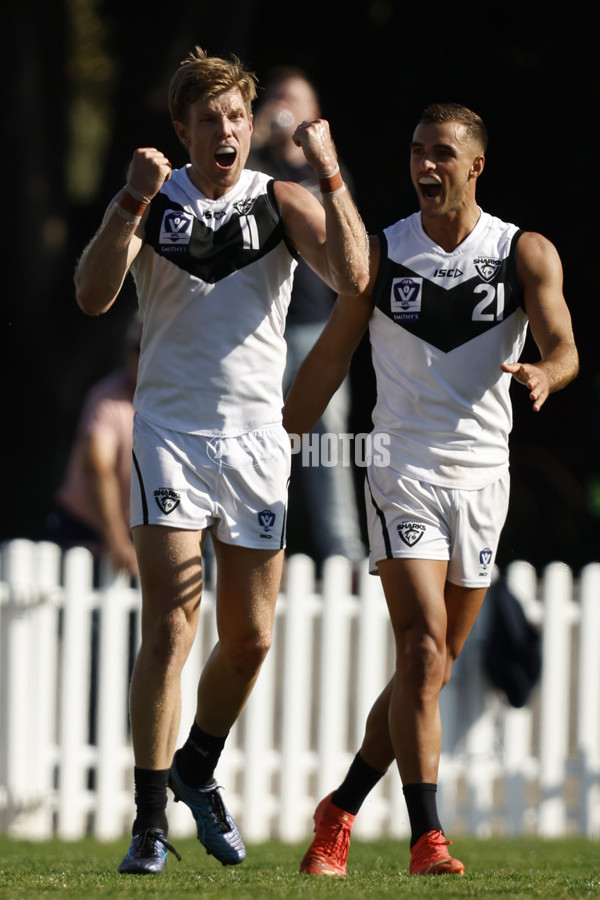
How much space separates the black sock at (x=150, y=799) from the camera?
459 centimetres

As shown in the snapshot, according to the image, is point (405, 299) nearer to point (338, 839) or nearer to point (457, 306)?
point (457, 306)

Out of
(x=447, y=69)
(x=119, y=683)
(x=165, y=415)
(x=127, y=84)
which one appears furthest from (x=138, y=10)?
(x=165, y=415)

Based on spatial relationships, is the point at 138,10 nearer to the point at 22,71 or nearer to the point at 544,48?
the point at 22,71

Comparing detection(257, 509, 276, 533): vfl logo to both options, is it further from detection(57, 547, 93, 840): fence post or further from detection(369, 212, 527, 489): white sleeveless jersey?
detection(57, 547, 93, 840): fence post

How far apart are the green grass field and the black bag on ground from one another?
1137 millimetres

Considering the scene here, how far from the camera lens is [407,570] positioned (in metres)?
4.90

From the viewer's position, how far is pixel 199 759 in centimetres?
502

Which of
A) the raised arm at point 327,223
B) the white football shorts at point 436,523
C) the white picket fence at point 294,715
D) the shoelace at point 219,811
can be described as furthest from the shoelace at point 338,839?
the white picket fence at point 294,715

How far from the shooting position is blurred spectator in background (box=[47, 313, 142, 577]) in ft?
26.7

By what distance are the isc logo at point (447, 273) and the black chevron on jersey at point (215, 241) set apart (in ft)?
2.00

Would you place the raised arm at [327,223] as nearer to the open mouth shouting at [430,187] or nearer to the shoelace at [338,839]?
the open mouth shouting at [430,187]

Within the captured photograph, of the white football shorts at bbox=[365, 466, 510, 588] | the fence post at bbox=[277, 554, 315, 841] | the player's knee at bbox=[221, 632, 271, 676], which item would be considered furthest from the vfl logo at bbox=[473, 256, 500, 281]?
the fence post at bbox=[277, 554, 315, 841]

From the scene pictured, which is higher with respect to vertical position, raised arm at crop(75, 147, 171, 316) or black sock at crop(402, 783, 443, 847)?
raised arm at crop(75, 147, 171, 316)

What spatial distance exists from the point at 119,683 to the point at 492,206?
7621mm
